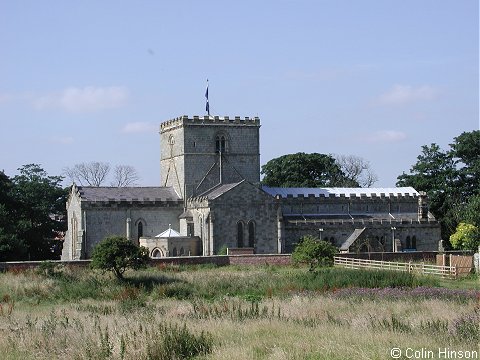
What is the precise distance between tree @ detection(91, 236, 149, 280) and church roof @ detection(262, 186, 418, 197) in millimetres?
22104


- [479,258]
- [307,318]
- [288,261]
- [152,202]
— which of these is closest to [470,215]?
[479,258]

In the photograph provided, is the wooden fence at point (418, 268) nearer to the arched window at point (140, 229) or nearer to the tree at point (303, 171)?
the arched window at point (140, 229)

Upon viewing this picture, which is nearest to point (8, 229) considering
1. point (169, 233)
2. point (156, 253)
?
point (156, 253)

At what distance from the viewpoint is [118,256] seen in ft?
136

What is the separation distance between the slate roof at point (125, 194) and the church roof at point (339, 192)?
734 cm

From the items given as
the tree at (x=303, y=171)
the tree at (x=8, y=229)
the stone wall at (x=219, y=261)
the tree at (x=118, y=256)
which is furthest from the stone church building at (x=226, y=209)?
the tree at (x=303, y=171)

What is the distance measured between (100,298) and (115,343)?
15472 millimetres

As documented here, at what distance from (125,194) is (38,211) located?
10.5m

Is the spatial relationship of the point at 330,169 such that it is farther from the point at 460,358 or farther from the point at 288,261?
the point at 460,358

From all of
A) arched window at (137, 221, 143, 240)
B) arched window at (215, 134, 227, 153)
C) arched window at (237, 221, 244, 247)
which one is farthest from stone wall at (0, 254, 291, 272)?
arched window at (215, 134, 227, 153)

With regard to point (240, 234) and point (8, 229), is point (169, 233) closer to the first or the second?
point (240, 234)

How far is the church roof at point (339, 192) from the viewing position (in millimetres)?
64812

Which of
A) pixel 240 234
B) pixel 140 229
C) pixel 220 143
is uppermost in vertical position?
pixel 220 143

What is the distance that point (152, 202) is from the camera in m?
60.8
